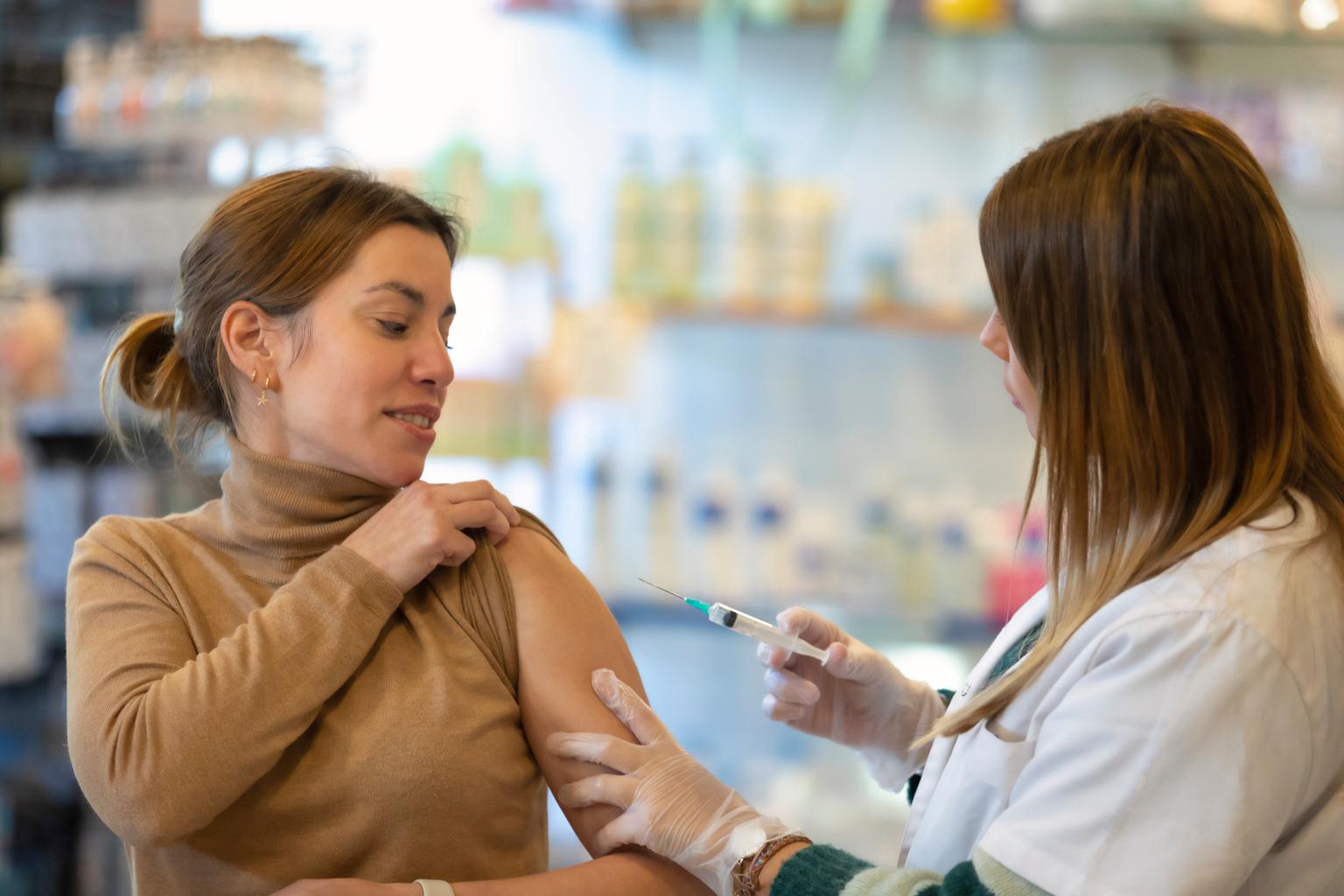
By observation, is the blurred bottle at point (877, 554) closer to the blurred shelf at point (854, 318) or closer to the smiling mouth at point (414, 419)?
the blurred shelf at point (854, 318)

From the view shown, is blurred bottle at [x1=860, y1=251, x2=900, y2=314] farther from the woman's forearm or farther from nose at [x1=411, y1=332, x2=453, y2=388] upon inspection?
the woman's forearm

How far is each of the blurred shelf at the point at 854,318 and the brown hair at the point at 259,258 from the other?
1.65 m

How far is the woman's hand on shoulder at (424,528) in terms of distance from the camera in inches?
49.4

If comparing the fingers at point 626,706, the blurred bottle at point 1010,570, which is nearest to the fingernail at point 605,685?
the fingers at point 626,706

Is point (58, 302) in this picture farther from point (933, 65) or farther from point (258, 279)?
point (933, 65)

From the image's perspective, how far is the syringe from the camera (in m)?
1.39

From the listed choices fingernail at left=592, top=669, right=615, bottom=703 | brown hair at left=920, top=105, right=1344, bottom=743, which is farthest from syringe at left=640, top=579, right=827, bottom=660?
brown hair at left=920, top=105, right=1344, bottom=743

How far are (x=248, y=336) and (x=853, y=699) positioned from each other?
2.78ft

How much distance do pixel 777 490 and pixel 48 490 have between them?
168 centimetres

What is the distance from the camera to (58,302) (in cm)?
282

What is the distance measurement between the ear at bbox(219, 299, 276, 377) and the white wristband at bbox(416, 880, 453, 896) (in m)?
0.56

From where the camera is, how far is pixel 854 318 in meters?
3.12

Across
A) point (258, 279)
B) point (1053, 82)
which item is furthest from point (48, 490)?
point (1053, 82)

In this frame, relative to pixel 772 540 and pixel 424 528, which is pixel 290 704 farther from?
pixel 772 540
